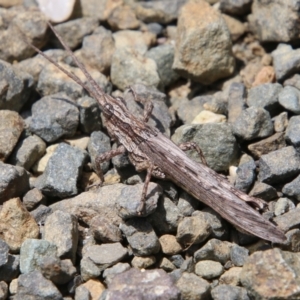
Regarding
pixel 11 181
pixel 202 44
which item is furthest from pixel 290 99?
pixel 11 181

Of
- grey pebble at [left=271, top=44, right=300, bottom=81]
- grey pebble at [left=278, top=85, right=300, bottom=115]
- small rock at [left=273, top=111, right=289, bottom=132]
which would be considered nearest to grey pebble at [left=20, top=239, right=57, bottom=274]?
small rock at [left=273, top=111, right=289, bottom=132]

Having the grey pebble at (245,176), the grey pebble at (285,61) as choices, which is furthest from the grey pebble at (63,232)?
the grey pebble at (285,61)

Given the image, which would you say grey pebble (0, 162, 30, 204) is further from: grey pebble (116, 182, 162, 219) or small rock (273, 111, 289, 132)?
small rock (273, 111, 289, 132)

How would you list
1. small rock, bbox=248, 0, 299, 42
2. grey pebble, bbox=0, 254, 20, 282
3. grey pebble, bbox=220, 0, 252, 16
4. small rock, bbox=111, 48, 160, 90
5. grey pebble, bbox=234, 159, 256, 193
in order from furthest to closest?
1. grey pebble, bbox=220, 0, 252, 16
2. small rock, bbox=111, 48, 160, 90
3. small rock, bbox=248, 0, 299, 42
4. grey pebble, bbox=234, 159, 256, 193
5. grey pebble, bbox=0, 254, 20, 282

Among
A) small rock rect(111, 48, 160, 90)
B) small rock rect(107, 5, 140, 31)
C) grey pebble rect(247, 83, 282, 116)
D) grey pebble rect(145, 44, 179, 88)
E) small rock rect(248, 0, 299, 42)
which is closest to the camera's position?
grey pebble rect(247, 83, 282, 116)

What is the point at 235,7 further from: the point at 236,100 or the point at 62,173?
the point at 62,173

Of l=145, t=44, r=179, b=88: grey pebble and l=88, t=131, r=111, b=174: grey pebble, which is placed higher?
l=145, t=44, r=179, b=88: grey pebble

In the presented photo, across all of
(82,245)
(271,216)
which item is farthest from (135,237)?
(271,216)
